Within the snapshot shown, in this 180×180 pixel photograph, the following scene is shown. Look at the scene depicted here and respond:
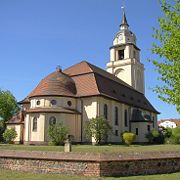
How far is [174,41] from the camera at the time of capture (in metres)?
15.4

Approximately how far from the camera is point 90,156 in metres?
14.0

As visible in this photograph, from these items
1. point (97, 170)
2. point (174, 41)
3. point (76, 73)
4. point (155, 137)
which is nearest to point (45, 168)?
point (97, 170)

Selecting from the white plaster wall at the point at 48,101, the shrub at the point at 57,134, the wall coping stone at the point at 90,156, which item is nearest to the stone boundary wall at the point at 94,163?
the wall coping stone at the point at 90,156

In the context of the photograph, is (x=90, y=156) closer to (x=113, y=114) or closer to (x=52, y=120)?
(x=52, y=120)

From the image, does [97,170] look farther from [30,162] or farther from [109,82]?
[109,82]

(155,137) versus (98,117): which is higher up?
(98,117)

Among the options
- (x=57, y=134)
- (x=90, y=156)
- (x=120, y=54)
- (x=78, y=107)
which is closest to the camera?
(x=90, y=156)

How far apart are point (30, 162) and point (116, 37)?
4906cm

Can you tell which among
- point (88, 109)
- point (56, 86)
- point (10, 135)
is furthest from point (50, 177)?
point (10, 135)

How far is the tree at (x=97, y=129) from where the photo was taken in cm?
3694

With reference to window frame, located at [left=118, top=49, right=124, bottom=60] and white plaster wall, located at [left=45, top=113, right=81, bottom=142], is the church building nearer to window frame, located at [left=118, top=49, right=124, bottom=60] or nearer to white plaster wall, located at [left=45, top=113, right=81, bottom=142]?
white plaster wall, located at [left=45, top=113, right=81, bottom=142]

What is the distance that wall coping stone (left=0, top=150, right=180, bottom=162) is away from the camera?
45.4ft

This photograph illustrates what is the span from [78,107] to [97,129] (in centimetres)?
543

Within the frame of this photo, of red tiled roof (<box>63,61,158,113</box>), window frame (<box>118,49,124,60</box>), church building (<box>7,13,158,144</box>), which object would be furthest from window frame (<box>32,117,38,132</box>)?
window frame (<box>118,49,124,60</box>)
